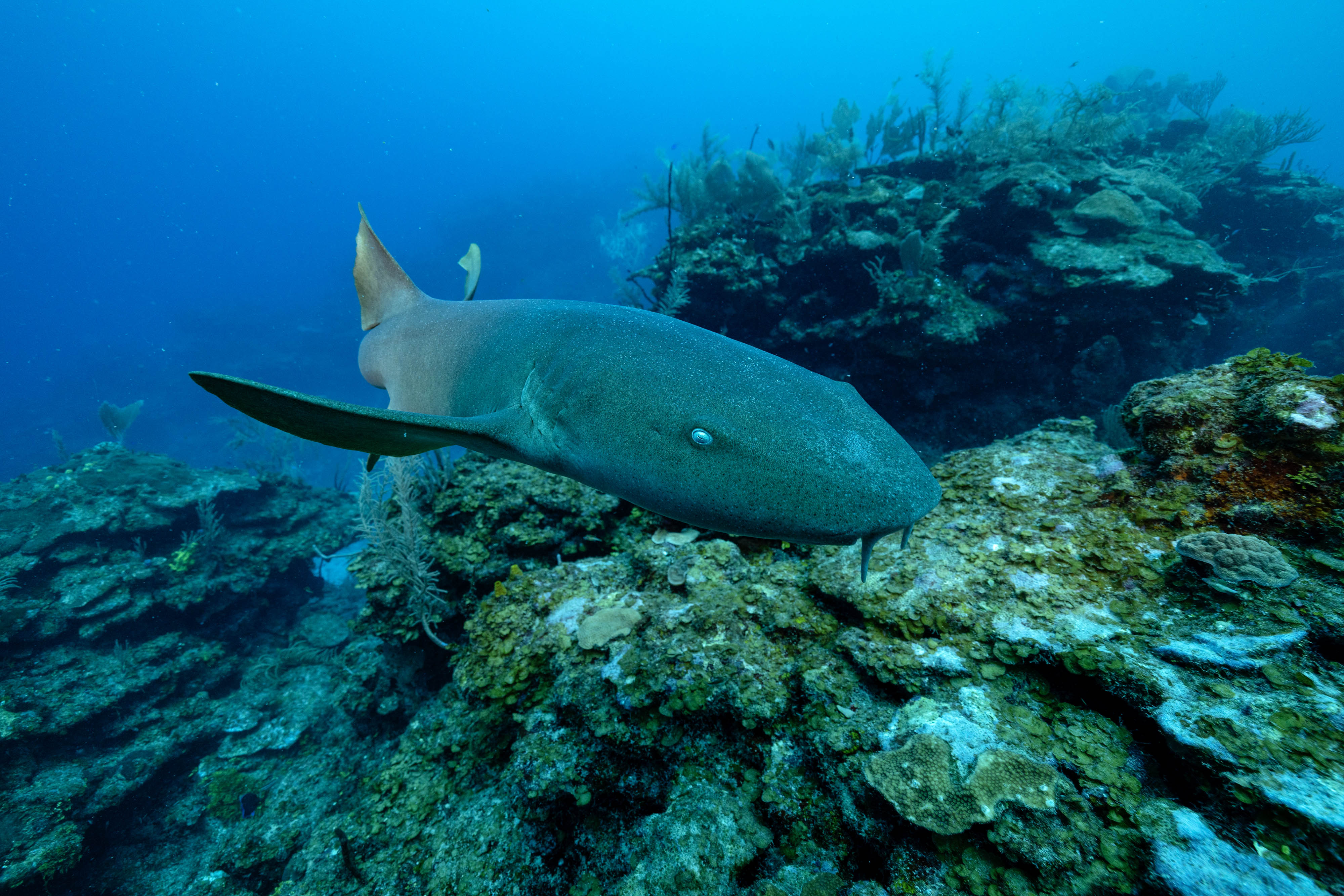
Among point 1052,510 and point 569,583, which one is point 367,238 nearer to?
point 569,583

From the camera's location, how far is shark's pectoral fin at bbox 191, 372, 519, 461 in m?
1.48

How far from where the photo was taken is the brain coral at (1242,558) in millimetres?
1898

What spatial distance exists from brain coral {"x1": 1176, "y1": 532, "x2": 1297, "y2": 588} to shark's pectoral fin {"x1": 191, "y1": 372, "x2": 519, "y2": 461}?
311 centimetres

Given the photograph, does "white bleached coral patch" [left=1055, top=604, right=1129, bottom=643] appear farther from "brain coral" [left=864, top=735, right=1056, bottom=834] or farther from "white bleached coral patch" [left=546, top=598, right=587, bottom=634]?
"white bleached coral patch" [left=546, top=598, right=587, bottom=634]

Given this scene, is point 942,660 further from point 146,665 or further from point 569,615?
point 146,665

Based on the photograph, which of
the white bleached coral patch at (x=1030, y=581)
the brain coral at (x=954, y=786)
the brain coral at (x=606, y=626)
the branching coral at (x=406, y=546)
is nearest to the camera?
the brain coral at (x=954, y=786)

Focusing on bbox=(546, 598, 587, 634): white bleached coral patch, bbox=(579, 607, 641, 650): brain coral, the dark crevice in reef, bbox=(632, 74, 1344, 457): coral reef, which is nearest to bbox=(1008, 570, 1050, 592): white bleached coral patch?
the dark crevice in reef

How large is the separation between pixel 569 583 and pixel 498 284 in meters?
44.5

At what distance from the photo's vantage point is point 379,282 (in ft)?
12.1

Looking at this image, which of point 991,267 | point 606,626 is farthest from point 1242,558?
point 991,267

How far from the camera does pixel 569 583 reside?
11.1 ft

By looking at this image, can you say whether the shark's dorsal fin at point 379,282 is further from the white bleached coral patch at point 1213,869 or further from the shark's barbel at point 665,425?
the white bleached coral patch at point 1213,869

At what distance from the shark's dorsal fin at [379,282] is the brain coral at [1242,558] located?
15.7 ft

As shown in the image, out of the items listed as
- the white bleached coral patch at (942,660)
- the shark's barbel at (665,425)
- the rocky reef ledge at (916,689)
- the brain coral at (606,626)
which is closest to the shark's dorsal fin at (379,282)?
the shark's barbel at (665,425)
